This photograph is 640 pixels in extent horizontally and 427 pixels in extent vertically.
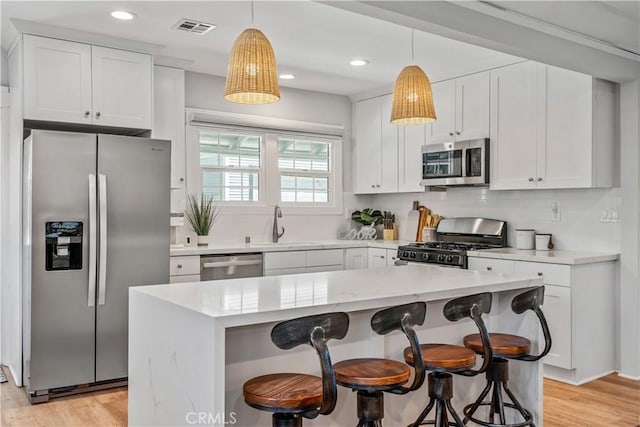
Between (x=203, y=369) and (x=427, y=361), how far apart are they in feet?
3.28

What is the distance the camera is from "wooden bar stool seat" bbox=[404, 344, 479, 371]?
241 centimetres

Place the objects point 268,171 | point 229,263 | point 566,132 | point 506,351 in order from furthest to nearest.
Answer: point 268,171
point 229,263
point 566,132
point 506,351

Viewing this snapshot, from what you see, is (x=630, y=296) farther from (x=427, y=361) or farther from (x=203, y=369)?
(x=203, y=369)

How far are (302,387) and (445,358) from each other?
28.6 inches

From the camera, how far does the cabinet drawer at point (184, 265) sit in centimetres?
438

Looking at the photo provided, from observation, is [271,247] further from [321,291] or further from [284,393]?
[284,393]

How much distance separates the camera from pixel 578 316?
397 cm

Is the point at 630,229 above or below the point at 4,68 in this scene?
below

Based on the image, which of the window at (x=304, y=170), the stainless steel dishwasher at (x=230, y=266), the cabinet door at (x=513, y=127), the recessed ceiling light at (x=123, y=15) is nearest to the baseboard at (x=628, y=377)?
the cabinet door at (x=513, y=127)

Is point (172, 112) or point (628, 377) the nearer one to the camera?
point (628, 377)

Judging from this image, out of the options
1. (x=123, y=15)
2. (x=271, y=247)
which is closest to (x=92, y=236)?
(x=123, y=15)

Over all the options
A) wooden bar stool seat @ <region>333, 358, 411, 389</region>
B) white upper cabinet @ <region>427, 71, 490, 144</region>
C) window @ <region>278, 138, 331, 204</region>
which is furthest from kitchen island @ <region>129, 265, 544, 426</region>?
window @ <region>278, 138, 331, 204</region>

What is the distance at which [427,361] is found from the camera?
7.95 feet

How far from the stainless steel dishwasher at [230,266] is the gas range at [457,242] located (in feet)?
4.37
